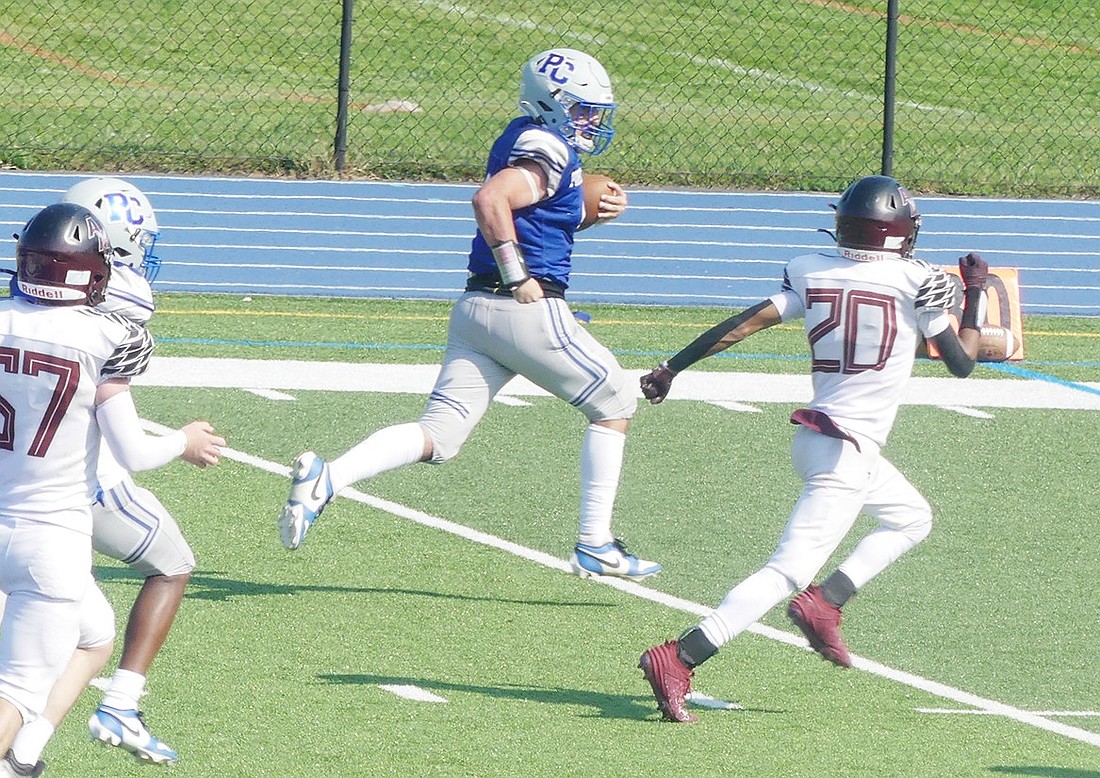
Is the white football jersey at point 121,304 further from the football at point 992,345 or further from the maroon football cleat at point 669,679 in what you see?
the football at point 992,345

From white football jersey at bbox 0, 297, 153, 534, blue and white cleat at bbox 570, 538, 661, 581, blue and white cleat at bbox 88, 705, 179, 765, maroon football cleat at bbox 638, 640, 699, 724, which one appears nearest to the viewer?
white football jersey at bbox 0, 297, 153, 534

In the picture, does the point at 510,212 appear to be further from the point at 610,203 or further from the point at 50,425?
the point at 50,425

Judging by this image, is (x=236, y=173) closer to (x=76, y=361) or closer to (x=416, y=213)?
(x=416, y=213)

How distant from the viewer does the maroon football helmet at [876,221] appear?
18.3 ft

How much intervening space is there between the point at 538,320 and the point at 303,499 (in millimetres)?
1037

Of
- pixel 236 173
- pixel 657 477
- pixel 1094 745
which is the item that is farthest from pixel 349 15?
pixel 1094 745

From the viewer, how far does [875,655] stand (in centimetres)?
619

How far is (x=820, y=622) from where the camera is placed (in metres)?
5.69

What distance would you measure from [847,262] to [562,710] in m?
1.59

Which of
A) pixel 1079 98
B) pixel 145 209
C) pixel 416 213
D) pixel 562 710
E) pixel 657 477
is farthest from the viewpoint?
pixel 1079 98

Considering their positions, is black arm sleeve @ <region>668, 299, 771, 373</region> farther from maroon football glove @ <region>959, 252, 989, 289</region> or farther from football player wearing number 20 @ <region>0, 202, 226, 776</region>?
football player wearing number 20 @ <region>0, 202, 226, 776</region>

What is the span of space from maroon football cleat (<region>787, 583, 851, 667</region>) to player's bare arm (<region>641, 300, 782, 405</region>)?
0.81 meters

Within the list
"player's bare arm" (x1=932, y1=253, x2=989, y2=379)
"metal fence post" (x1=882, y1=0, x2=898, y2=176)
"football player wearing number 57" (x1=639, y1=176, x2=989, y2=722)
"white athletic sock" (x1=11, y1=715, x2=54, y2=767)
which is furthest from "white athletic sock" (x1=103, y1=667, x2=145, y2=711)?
"metal fence post" (x1=882, y1=0, x2=898, y2=176)

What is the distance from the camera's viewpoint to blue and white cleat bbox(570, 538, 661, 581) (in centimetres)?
664
